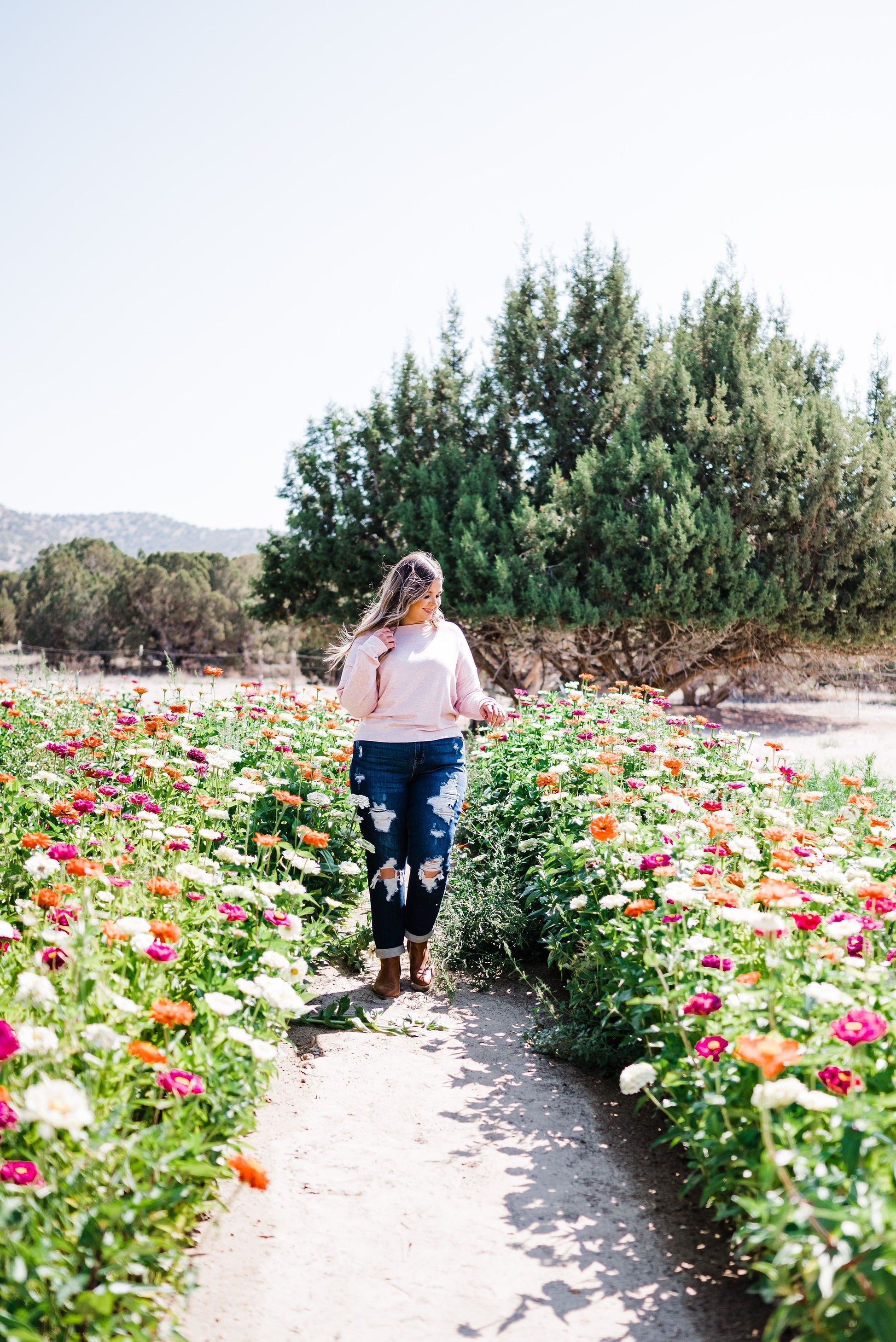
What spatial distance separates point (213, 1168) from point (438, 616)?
2.46 m

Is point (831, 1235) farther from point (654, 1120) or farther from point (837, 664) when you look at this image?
point (837, 664)

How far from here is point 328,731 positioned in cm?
512

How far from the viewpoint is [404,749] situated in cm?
374

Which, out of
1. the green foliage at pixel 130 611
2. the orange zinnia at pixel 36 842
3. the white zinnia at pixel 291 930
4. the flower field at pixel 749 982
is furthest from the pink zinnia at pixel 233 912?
the green foliage at pixel 130 611

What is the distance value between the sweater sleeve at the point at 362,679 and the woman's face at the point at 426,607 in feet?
0.63

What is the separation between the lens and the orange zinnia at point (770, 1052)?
5.40 ft

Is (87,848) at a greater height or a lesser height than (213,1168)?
greater

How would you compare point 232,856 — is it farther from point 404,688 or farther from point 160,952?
point 404,688

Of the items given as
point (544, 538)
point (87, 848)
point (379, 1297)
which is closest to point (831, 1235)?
point (379, 1297)

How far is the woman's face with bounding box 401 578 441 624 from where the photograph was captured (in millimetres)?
3748

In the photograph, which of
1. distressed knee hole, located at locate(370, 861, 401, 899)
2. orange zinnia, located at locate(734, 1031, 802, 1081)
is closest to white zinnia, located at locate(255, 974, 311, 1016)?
orange zinnia, located at locate(734, 1031, 802, 1081)

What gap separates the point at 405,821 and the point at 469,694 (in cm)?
61

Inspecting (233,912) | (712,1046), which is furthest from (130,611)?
(712,1046)

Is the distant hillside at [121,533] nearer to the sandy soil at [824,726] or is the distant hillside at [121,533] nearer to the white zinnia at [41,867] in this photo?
the sandy soil at [824,726]
